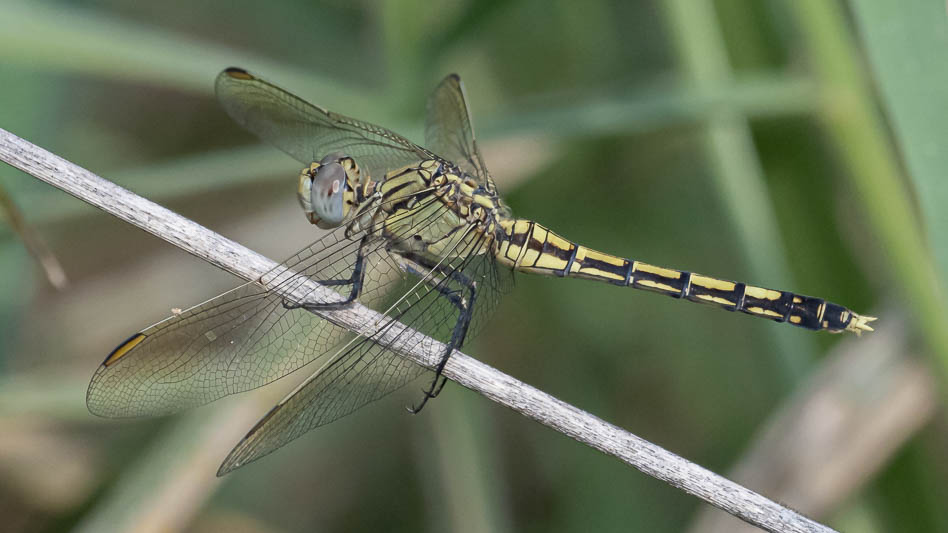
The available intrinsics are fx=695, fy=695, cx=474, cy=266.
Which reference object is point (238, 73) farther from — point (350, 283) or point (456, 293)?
point (456, 293)

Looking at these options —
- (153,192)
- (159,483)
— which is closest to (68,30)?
(153,192)

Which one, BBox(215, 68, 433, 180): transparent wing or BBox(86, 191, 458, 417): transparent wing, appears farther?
BBox(215, 68, 433, 180): transparent wing

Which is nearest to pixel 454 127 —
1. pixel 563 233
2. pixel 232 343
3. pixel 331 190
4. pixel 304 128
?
pixel 304 128

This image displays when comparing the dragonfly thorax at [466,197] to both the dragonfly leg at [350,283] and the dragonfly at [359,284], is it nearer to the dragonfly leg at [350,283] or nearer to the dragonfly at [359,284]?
the dragonfly at [359,284]

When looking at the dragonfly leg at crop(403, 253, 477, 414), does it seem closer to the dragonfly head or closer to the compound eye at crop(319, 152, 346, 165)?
the dragonfly head

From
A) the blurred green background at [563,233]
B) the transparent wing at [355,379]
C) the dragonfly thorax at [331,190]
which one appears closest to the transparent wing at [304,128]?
the blurred green background at [563,233]

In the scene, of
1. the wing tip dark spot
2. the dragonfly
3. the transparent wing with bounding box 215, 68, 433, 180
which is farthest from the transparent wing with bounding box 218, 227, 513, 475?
the wing tip dark spot
